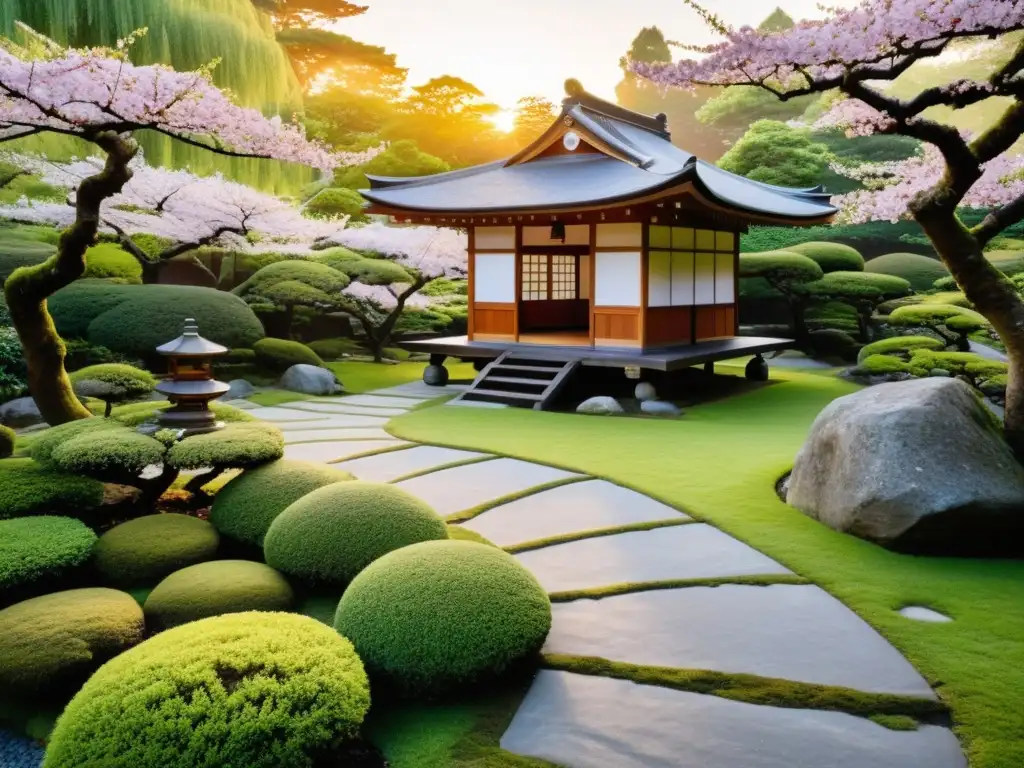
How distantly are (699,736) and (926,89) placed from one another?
4.87 m

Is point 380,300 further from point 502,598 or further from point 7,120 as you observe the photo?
point 502,598

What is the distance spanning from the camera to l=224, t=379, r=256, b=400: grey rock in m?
12.4

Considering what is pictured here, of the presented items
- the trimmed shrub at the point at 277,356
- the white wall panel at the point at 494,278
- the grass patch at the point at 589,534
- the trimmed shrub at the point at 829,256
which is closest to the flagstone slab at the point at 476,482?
the grass patch at the point at 589,534

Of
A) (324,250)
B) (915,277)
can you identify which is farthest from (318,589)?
(915,277)

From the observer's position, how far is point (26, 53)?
702 centimetres

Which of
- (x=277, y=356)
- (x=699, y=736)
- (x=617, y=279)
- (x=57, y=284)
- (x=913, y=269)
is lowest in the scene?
(x=699, y=736)

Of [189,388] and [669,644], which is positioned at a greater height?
[189,388]

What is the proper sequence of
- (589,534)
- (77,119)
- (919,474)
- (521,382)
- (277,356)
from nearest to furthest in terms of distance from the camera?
1. (919,474)
2. (589,534)
3. (77,119)
4. (521,382)
5. (277,356)

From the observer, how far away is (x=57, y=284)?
278 inches

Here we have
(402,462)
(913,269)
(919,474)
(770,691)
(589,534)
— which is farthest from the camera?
(913,269)

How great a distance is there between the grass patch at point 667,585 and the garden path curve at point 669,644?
0.04 feet

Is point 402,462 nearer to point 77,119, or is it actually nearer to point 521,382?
point 77,119

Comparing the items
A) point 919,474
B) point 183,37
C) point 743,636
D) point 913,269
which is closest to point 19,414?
point 183,37

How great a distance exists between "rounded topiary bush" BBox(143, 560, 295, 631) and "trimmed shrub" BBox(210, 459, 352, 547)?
707 mm
